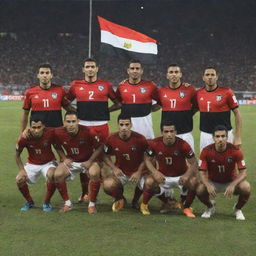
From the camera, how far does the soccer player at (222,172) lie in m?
5.16

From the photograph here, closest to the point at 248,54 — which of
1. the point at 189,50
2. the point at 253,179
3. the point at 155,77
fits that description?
the point at 189,50

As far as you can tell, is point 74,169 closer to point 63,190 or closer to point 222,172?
point 63,190

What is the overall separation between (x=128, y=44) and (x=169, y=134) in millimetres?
4154

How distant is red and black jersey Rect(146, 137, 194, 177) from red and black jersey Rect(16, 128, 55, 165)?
3.81ft

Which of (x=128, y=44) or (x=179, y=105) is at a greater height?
(x=128, y=44)

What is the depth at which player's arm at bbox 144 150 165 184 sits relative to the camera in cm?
543

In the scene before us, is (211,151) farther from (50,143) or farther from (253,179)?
(253,179)

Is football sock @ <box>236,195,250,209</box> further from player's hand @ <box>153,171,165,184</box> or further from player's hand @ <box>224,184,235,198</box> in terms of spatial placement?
player's hand @ <box>153,171,165,184</box>

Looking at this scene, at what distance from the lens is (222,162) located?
5.27 meters

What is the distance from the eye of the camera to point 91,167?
562 cm

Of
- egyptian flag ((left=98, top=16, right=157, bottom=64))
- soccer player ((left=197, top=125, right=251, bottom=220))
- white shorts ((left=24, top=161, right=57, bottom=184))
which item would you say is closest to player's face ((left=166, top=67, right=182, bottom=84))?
soccer player ((left=197, top=125, right=251, bottom=220))

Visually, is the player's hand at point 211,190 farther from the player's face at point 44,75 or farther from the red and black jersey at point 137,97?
the player's face at point 44,75

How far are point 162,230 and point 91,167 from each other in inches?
50.7

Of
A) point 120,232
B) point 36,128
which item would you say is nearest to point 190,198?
point 120,232
